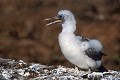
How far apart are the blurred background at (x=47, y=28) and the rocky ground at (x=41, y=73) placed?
7161 millimetres

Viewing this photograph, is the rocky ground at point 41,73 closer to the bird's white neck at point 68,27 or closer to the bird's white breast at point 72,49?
the bird's white breast at point 72,49

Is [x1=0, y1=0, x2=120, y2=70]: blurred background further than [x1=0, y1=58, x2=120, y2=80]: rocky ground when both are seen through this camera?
Yes

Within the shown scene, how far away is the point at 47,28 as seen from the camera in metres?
17.7

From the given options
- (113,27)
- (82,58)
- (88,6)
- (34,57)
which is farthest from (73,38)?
(88,6)

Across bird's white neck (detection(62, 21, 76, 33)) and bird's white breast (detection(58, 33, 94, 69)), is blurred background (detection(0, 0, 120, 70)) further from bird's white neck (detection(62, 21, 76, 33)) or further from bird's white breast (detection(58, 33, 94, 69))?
bird's white breast (detection(58, 33, 94, 69))

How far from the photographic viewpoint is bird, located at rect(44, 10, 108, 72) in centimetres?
826

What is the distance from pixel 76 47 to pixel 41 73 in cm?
58

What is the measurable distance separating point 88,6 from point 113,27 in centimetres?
169

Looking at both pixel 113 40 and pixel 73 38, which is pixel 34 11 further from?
pixel 73 38

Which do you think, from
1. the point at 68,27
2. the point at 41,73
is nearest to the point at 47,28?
the point at 68,27

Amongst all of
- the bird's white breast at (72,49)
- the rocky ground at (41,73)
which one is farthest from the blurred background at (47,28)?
the bird's white breast at (72,49)

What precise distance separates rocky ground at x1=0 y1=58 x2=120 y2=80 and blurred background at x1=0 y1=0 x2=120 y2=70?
7.16 m

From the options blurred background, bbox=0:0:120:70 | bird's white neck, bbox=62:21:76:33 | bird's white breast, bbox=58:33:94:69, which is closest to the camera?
bird's white breast, bbox=58:33:94:69

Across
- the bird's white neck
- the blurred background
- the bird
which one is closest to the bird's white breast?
the bird
